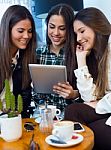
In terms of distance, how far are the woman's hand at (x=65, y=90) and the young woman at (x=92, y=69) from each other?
0.10m

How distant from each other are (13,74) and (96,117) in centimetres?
72

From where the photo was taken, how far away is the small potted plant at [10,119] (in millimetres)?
1232

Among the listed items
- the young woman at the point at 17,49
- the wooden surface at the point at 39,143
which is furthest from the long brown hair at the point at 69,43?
the wooden surface at the point at 39,143

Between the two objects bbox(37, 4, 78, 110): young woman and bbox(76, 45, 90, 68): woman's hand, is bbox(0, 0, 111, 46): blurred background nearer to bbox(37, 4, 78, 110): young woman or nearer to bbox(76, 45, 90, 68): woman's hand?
bbox(37, 4, 78, 110): young woman

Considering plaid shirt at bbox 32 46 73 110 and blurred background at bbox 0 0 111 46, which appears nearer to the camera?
plaid shirt at bbox 32 46 73 110

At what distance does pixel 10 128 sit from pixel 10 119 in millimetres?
47

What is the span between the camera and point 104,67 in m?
1.87

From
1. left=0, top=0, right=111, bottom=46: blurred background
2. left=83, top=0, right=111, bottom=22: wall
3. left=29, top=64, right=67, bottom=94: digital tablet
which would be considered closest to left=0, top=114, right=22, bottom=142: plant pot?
left=29, top=64, right=67, bottom=94: digital tablet

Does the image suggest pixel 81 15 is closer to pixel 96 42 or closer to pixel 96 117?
pixel 96 42

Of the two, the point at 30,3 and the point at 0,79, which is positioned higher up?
the point at 30,3

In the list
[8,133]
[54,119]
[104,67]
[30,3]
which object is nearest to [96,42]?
[104,67]

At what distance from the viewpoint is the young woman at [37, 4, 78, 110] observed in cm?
209

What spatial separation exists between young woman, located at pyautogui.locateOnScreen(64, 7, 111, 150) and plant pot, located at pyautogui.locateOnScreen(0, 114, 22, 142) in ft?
1.57

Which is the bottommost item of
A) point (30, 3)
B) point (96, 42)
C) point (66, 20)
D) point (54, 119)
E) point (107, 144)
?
point (107, 144)
